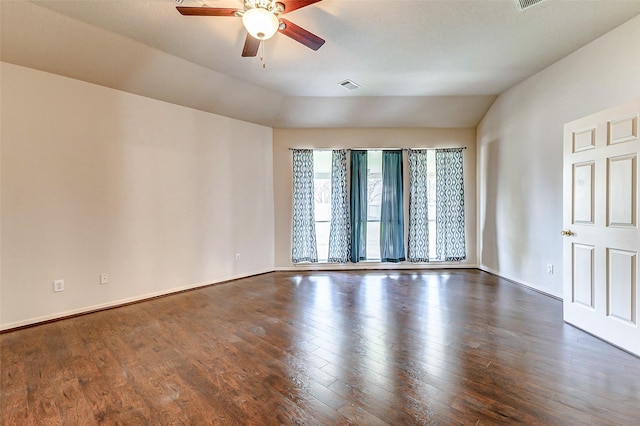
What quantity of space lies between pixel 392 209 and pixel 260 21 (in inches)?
153

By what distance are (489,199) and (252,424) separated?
16.1 feet

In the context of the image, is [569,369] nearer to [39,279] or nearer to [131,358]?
[131,358]

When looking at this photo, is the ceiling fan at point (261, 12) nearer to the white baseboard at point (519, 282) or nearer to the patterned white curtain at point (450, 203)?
the patterned white curtain at point (450, 203)

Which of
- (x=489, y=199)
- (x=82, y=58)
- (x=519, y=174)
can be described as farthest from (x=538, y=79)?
(x=82, y=58)

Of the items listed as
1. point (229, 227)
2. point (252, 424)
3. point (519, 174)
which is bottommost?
point (252, 424)

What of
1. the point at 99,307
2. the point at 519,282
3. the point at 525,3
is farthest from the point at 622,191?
the point at 99,307

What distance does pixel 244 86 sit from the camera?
4.05 m

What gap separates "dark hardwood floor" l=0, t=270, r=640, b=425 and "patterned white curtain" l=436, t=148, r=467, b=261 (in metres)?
1.69

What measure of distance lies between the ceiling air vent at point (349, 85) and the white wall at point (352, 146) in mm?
1055

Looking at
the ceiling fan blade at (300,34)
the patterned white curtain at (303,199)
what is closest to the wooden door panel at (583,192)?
the ceiling fan blade at (300,34)

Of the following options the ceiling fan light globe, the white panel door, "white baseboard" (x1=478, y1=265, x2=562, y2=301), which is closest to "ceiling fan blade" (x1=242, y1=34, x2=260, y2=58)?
the ceiling fan light globe

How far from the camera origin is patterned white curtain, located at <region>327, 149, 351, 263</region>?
511 cm

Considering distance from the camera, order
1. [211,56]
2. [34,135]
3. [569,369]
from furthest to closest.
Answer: [211,56], [34,135], [569,369]

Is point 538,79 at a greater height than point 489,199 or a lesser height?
greater
